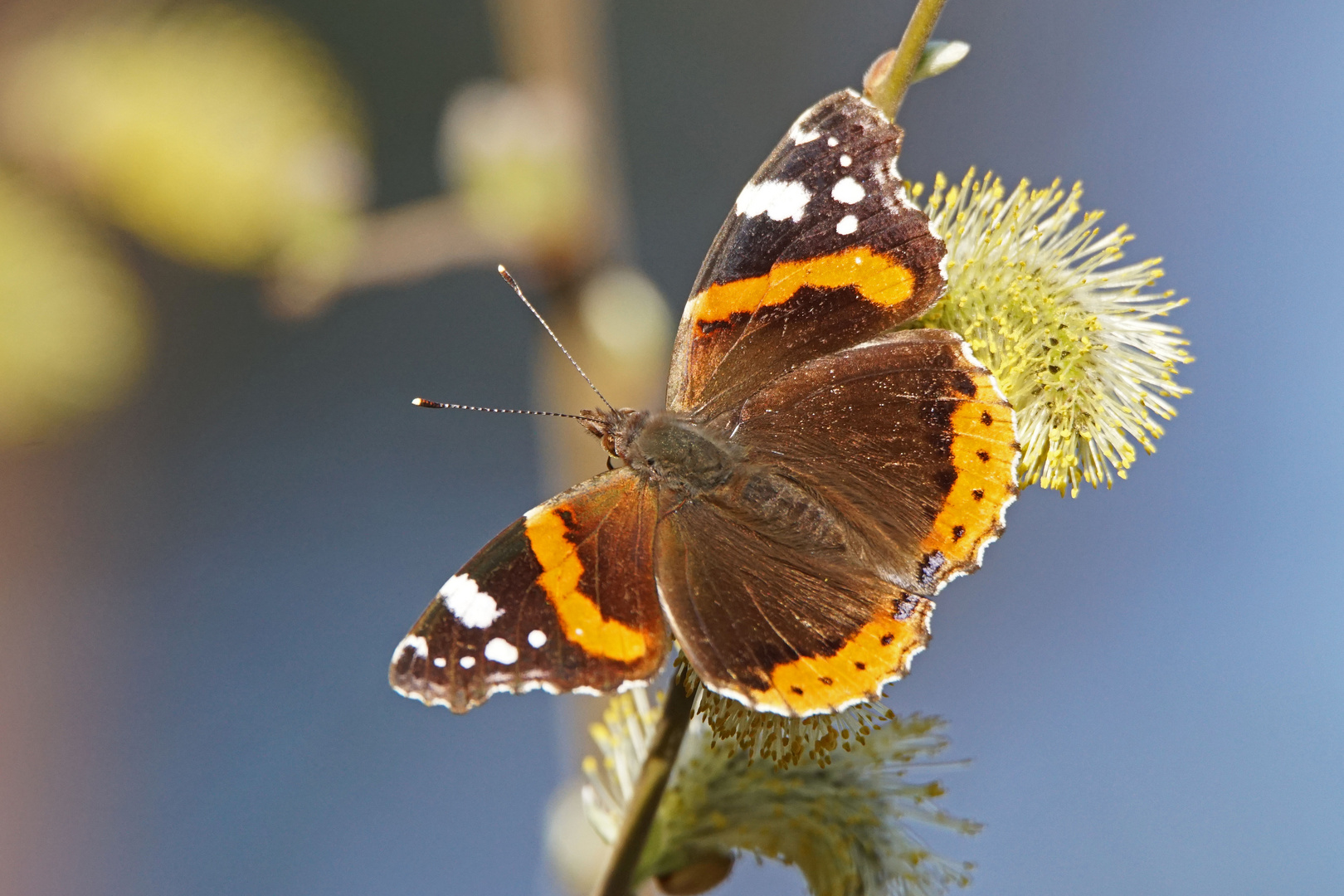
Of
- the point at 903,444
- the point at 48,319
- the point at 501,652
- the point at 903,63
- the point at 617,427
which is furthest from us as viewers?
the point at 48,319

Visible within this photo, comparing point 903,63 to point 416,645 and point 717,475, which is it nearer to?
point 717,475

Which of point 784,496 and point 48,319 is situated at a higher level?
point 48,319

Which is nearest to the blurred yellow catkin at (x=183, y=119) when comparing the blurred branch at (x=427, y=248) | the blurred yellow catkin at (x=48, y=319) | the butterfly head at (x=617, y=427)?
the blurred yellow catkin at (x=48, y=319)

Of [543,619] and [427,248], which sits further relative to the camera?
[427,248]

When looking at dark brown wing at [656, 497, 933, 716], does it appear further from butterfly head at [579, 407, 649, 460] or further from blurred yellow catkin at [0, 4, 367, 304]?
blurred yellow catkin at [0, 4, 367, 304]

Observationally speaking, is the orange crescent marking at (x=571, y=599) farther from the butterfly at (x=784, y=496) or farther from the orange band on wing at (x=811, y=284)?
the orange band on wing at (x=811, y=284)

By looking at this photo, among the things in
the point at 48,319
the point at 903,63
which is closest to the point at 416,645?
the point at 903,63

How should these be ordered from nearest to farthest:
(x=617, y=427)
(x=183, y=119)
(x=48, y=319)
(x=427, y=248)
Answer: (x=617, y=427)
(x=427, y=248)
(x=183, y=119)
(x=48, y=319)
